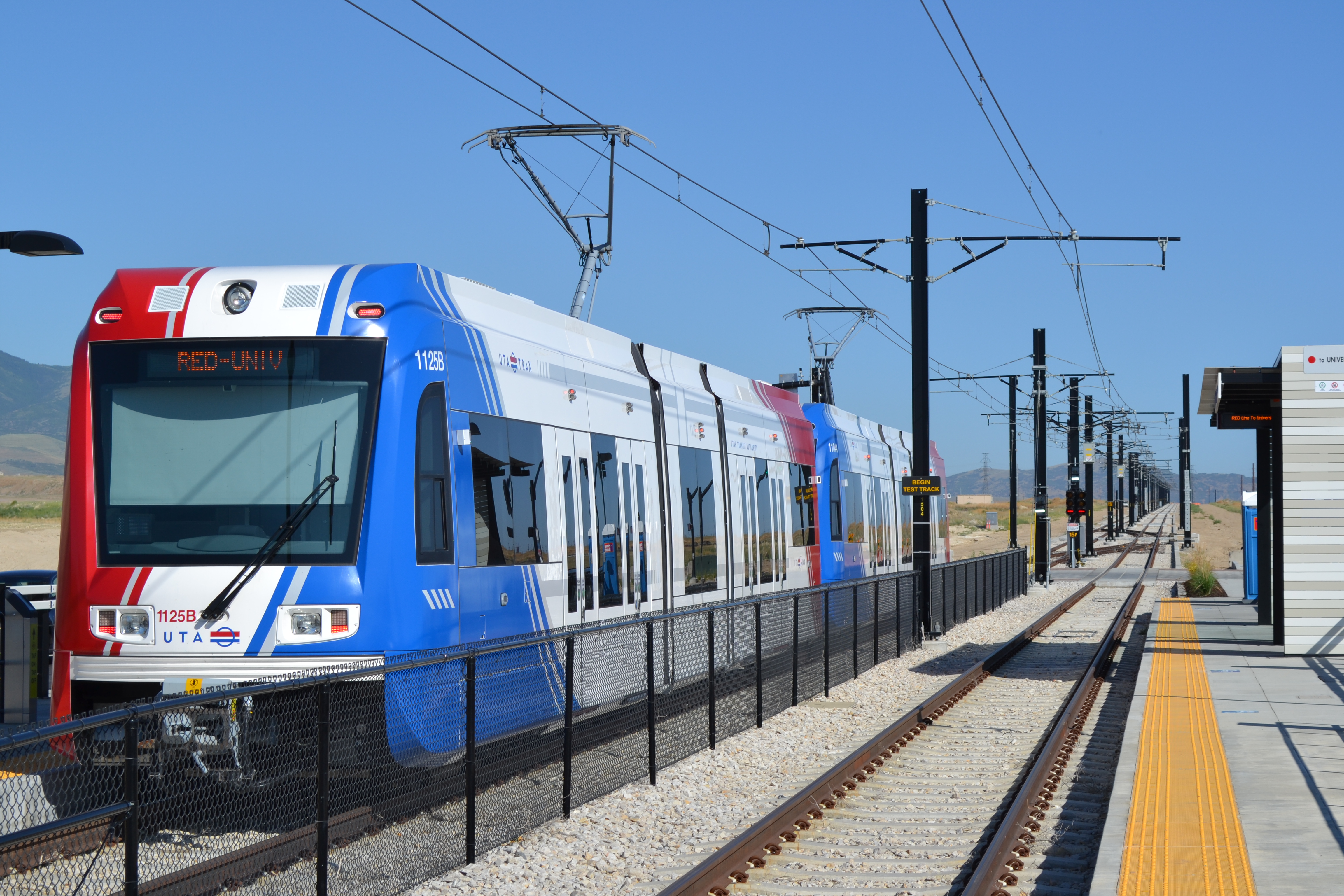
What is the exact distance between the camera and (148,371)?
901cm

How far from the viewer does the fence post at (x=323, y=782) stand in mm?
6699

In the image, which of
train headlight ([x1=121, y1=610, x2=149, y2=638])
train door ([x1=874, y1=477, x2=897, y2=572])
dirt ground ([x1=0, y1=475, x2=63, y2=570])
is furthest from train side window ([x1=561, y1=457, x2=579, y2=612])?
dirt ground ([x1=0, y1=475, x2=63, y2=570])

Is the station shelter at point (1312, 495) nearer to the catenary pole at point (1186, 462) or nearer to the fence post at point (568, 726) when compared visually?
the fence post at point (568, 726)

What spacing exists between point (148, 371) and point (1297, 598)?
14296mm

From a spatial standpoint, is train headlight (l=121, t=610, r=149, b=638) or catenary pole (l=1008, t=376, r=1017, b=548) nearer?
train headlight (l=121, t=610, r=149, b=638)

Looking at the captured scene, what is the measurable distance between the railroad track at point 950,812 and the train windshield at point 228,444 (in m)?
3.19

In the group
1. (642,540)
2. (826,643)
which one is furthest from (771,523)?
(642,540)

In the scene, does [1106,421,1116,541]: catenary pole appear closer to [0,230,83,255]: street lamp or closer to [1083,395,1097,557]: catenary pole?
[1083,395,1097,557]: catenary pole

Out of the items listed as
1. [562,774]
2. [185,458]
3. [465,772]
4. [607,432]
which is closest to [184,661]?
[185,458]

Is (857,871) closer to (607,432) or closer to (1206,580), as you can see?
(607,432)

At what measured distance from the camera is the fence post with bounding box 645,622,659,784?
10.6 meters

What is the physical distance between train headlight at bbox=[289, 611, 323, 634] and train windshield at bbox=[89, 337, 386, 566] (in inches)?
12.3

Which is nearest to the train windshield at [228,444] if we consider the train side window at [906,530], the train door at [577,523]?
the train door at [577,523]

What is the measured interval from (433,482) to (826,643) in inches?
310
